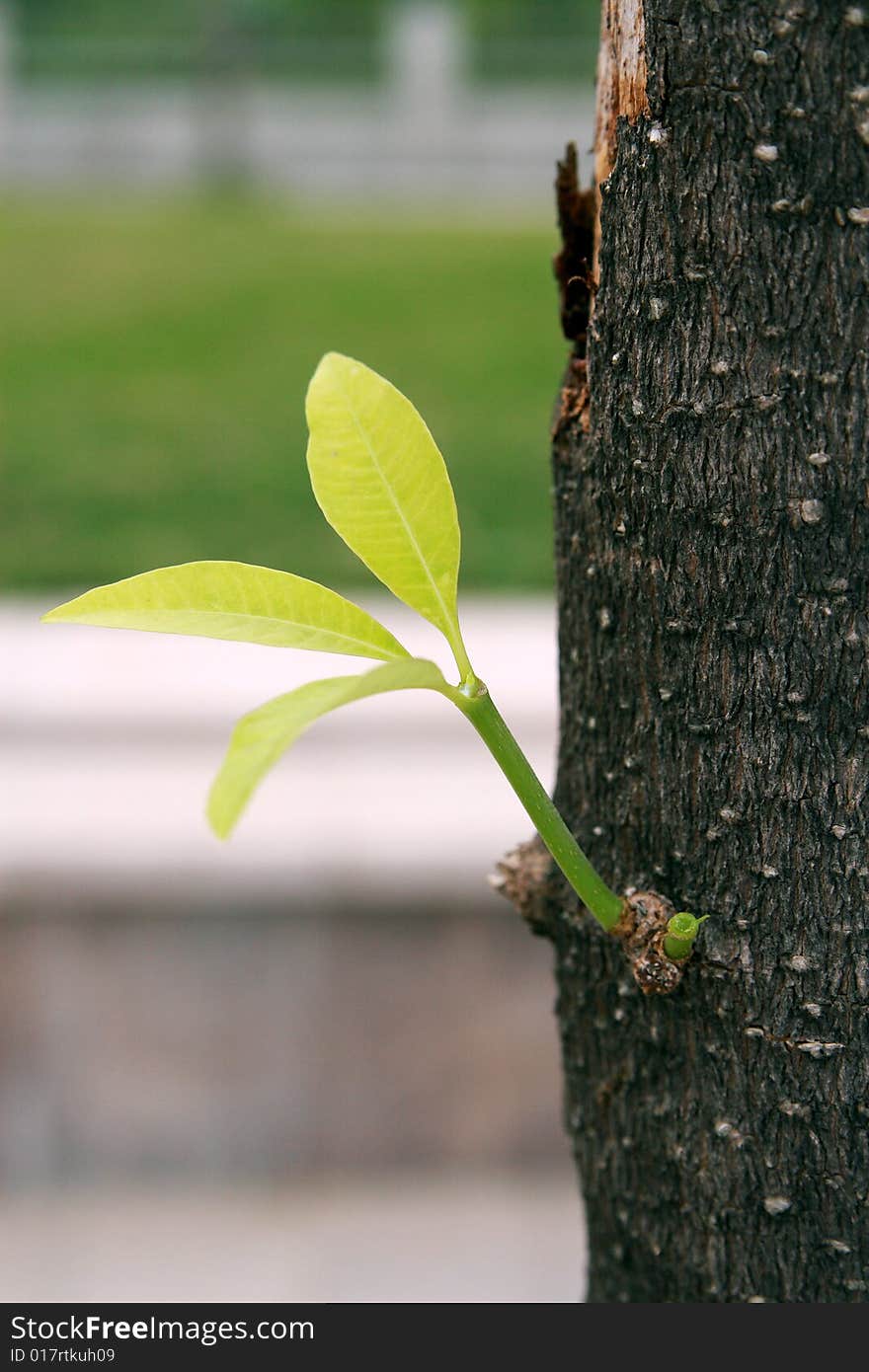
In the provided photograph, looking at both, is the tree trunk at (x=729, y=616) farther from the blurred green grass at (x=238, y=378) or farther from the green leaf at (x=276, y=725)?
the blurred green grass at (x=238, y=378)

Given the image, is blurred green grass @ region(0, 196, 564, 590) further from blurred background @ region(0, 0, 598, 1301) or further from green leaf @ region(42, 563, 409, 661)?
green leaf @ region(42, 563, 409, 661)

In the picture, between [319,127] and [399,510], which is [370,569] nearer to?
[399,510]

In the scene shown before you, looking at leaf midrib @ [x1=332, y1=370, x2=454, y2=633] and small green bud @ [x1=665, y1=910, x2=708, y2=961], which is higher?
leaf midrib @ [x1=332, y1=370, x2=454, y2=633]

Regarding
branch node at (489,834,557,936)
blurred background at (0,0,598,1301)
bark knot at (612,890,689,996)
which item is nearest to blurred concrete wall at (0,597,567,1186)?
blurred background at (0,0,598,1301)

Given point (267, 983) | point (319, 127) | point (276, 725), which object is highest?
A: point (319, 127)

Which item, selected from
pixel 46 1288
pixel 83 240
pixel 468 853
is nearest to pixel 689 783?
pixel 468 853

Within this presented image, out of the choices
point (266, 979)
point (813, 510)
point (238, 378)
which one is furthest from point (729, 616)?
point (238, 378)
